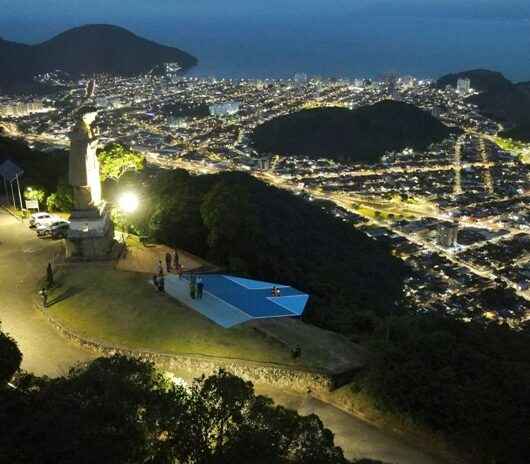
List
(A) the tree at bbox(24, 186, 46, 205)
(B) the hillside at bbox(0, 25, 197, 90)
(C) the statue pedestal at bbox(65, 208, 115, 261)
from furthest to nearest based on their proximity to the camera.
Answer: (B) the hillside at bbox(0, 25, 197, 90) → (A) the tree at bbox(24, 186, 46, 205) → (C) the statue pedestal at bbox(65, 208, 115, 261)

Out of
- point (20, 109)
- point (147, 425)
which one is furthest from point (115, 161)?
point (20, 109)

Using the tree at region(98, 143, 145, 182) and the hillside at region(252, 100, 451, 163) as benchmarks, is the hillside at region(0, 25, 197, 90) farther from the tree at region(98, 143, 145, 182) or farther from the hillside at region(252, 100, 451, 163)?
the tree at region(98, 143, 145, 182)

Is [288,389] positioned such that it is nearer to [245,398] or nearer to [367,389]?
[367,389]

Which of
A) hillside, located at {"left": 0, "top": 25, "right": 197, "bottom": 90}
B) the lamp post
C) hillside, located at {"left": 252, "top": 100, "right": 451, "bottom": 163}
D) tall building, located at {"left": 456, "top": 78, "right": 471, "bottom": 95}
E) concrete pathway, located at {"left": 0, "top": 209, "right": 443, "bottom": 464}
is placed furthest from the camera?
hillside, located at {"left": 0, "top": 25, "right": 197, "bottom": 90}

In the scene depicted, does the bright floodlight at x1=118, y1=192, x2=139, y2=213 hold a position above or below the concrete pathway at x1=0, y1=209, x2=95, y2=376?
above

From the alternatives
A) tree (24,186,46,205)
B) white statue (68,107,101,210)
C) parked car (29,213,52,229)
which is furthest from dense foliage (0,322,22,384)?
tree (24,186,46,205)

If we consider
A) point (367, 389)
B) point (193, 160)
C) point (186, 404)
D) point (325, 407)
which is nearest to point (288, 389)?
point (325, 407)
